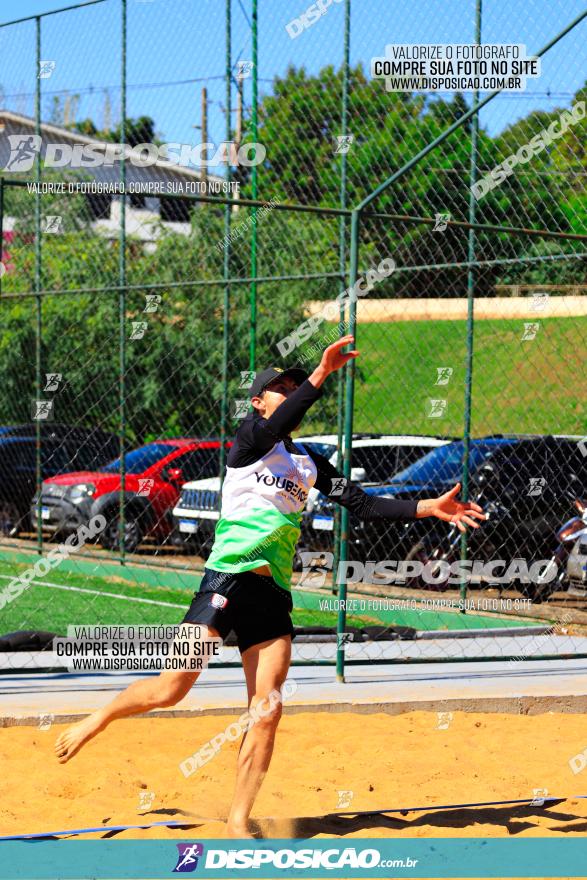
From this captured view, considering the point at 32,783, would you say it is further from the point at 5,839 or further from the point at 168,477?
the point at 168,477

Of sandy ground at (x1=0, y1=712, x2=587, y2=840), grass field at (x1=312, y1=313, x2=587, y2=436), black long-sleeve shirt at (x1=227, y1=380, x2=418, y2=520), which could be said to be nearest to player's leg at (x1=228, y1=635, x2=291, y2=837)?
sandy ground at (x1=0, y1=712, x2=587, y2=840)

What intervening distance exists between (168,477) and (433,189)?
5.41m

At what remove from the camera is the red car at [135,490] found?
56.7 ft

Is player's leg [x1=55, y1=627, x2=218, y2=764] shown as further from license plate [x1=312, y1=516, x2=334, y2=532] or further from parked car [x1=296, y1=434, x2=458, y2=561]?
parked car [x1=296, y1=434, x2=458, y2=561]

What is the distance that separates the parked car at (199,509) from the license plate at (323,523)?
5.64 ft

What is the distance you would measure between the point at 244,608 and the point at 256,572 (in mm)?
161

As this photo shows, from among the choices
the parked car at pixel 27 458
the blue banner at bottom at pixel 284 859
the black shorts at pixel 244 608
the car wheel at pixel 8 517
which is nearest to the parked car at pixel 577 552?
the parked car at pixel 27 458

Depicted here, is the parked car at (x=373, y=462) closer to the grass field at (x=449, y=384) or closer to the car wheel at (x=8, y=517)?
the car wheel at (x=8, y=517)

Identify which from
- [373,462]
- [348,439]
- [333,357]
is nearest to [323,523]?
[373,462]

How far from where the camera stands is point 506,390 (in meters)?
31.4

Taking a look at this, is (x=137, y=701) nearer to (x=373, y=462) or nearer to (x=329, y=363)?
(x=329, y=363)

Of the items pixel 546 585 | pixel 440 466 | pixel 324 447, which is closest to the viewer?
pixel 546 585

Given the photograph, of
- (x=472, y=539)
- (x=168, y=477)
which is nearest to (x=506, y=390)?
(x=168, y=477)

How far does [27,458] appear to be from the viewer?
20234mm
